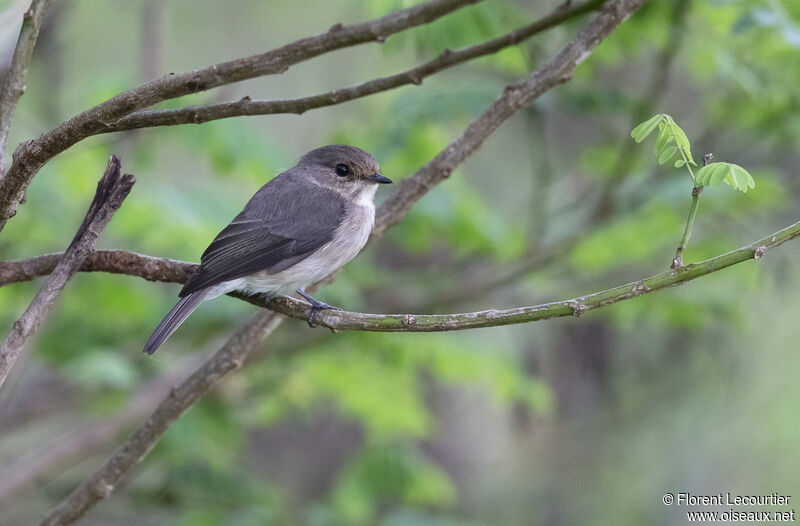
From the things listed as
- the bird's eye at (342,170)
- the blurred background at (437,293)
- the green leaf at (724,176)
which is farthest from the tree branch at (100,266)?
the bird's eye at (342,170)

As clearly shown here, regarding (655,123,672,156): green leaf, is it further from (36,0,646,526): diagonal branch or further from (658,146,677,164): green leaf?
(36,0,646,526): diagonal branch

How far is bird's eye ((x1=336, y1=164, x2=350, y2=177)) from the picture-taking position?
414 centimetres

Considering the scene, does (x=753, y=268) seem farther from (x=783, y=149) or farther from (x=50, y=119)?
(x=50, y=119)

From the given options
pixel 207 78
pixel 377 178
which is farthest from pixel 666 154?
pixel 377 178

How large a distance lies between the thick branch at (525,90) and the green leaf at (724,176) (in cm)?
110

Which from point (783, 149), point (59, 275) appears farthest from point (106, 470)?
point (783, 149)

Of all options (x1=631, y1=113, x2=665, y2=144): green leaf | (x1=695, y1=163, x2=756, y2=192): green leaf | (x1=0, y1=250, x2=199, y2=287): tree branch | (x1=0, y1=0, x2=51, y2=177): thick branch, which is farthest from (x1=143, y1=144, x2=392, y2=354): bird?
(x1=695, y1=163, x2=756, y2=192): green leaf

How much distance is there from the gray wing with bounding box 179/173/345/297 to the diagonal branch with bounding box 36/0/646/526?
1.27 ft

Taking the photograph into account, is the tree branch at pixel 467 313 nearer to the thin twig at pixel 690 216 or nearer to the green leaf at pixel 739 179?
the thin twig at pixel 690 216

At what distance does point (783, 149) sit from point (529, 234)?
57.3 inches

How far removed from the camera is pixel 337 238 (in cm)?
370

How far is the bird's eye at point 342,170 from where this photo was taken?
414 centimetres

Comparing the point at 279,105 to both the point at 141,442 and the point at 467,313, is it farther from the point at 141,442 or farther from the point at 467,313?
the point at 141,442

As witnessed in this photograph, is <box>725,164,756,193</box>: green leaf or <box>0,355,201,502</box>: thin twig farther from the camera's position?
<box>0,355,201,502</box>: thin twig
